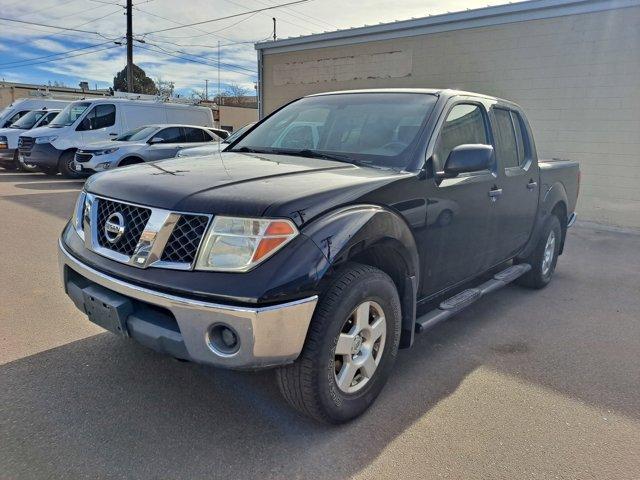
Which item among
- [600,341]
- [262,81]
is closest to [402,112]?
[600,341]

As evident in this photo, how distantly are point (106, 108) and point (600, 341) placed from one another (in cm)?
1420

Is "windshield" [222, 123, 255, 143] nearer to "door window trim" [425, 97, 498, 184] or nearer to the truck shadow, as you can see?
"door window trim" [425, 97, 498, 184]

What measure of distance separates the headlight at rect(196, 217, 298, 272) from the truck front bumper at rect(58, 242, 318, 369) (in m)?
0.20

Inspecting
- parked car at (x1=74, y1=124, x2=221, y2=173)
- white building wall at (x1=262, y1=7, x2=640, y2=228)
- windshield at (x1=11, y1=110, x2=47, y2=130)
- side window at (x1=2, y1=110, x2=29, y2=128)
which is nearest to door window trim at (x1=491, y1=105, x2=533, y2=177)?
white building wall at (x1=262, y1=7, x2=640, y2=228)

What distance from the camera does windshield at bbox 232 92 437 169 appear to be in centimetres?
326

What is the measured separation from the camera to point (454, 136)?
11.6 feet

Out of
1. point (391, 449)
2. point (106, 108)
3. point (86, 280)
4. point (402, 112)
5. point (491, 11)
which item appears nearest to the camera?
point (391, 449)

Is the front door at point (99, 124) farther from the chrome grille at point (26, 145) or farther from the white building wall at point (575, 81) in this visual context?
the white building wall at point (575, 81)

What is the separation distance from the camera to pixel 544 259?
17.1 ft

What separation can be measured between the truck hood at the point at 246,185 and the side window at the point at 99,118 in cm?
1242

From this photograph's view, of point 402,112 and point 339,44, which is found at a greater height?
point 339,44

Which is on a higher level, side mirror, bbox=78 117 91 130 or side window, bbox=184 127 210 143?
side mirror, bbox=78 117 91 130

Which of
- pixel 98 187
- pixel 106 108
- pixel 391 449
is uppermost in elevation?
pixel 106 108

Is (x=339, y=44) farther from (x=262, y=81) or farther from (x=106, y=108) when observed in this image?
(x=106, y=108)
